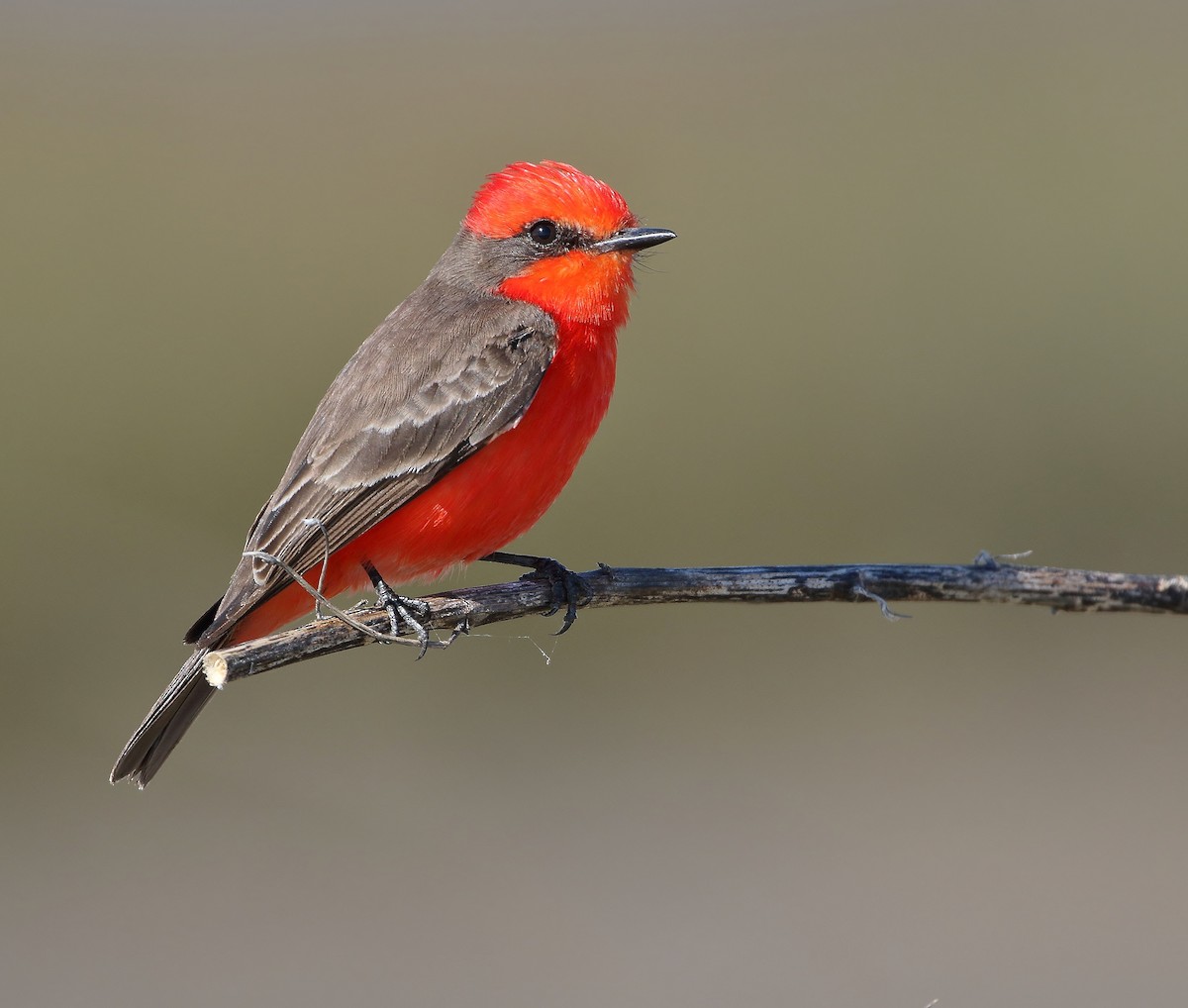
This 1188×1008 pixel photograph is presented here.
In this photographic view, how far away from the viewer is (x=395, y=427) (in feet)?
17.6

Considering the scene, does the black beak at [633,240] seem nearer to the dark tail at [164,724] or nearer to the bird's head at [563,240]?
the bird's head at [563,240]

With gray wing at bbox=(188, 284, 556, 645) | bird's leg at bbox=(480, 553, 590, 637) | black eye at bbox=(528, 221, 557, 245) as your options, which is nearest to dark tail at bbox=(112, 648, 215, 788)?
gray wing at bbox=(188, 284, 556, 645)

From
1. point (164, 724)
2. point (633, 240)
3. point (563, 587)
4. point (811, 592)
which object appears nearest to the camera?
point (811, 592)

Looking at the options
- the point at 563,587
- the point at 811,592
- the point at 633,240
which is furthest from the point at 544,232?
the point at 811,592

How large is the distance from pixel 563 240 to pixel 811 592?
1.95 m

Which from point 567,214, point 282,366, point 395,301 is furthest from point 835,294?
point 567,214

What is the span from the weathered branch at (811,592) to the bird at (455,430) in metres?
0.36

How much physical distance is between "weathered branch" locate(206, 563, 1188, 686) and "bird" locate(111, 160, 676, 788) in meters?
0.36

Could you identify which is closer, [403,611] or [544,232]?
[403,611]

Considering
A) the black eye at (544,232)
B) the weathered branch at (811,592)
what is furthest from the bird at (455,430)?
the weathered branch at (811,592)

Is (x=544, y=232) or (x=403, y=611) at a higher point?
(x=544, y=232)

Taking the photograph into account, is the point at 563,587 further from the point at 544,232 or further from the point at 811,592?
the point at 544,232

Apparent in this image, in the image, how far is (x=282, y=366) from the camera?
10141 millimetres

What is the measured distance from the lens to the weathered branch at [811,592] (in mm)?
4051
